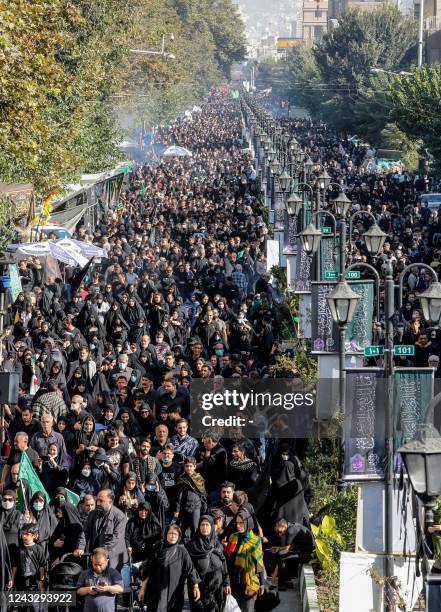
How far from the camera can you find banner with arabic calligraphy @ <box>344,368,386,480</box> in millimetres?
11664

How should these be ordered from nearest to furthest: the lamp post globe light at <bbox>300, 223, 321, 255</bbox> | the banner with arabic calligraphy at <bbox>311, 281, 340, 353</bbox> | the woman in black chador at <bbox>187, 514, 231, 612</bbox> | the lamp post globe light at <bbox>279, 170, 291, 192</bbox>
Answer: the woman in black chador at <bbox>187, 514, 231, 612</bbox>
the banner with arabic calligraphy at <bbox>311, 281, 340, 353</bbox>
the lamp post globe light at <bbox>300, 223, 321, 255</bbox>
the lamp post globe light at <bbox>279, 170, 291, 192</bbox>

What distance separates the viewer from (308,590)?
11688 mm

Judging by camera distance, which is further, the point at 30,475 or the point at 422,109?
the point at 422,109

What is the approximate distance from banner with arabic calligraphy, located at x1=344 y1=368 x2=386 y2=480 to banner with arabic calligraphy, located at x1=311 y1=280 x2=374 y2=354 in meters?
3.47

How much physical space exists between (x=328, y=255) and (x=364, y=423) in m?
9.97

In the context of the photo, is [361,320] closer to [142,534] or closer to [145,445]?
[145,445]

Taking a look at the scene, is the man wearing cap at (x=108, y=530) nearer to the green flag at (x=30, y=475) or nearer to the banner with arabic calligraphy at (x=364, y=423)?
the green flag at (x=30, y=475)

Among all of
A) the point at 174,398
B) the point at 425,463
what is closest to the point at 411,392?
the point at 425,463

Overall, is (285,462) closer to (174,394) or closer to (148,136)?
(174,394)

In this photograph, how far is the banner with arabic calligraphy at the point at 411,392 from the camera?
37.7ft

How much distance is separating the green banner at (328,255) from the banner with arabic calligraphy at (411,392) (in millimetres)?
9400

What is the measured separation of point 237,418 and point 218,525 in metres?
3.05

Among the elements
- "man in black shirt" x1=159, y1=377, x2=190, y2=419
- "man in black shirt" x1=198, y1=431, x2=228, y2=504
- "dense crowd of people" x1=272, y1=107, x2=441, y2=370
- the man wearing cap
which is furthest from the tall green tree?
the man wearing cap

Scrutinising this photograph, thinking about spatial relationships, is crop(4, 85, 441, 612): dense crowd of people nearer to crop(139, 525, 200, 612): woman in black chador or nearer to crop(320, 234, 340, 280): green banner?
crop(139, 525, 200, 612): woman in black chador
